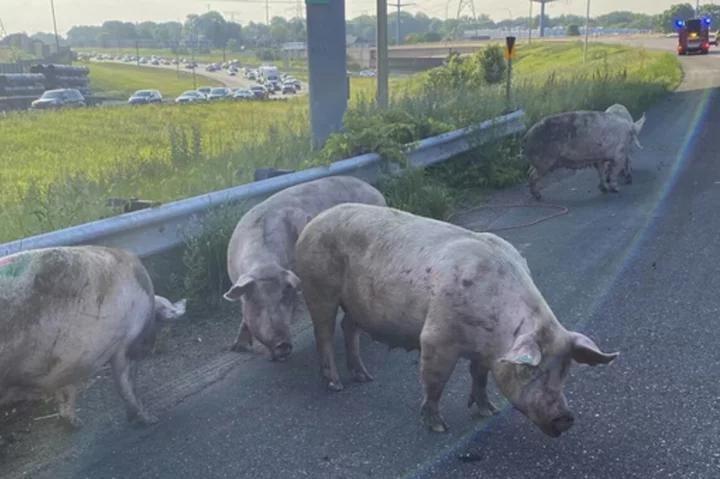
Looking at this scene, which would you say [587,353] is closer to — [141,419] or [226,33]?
[141,419]

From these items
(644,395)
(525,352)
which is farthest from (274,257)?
(644,395)

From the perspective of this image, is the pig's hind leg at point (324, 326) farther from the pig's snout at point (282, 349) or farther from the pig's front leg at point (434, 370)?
the pig's front leg at point (434, 370)

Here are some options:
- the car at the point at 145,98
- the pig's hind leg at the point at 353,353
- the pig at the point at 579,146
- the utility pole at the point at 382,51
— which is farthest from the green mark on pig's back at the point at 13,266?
the car at the point at 145,98

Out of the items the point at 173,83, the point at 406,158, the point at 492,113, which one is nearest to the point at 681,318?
the point at 406,158

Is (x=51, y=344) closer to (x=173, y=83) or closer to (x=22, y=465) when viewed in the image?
(x=22, y=465)

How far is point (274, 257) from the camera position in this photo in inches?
229

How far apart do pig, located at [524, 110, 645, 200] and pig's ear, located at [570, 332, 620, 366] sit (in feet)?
23.1

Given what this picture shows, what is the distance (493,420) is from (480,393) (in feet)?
0.57

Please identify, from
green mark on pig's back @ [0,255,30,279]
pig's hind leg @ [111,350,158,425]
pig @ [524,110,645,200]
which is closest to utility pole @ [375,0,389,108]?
pig @ [524,110,645,200]

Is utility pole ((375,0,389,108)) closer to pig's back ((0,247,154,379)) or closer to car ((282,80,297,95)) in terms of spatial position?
pig's back ((0,247,154,379))

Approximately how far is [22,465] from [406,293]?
2309 mm

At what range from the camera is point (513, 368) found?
4168mm

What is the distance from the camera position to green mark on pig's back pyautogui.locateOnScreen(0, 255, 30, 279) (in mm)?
4230

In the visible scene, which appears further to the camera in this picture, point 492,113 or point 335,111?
point 492,113
